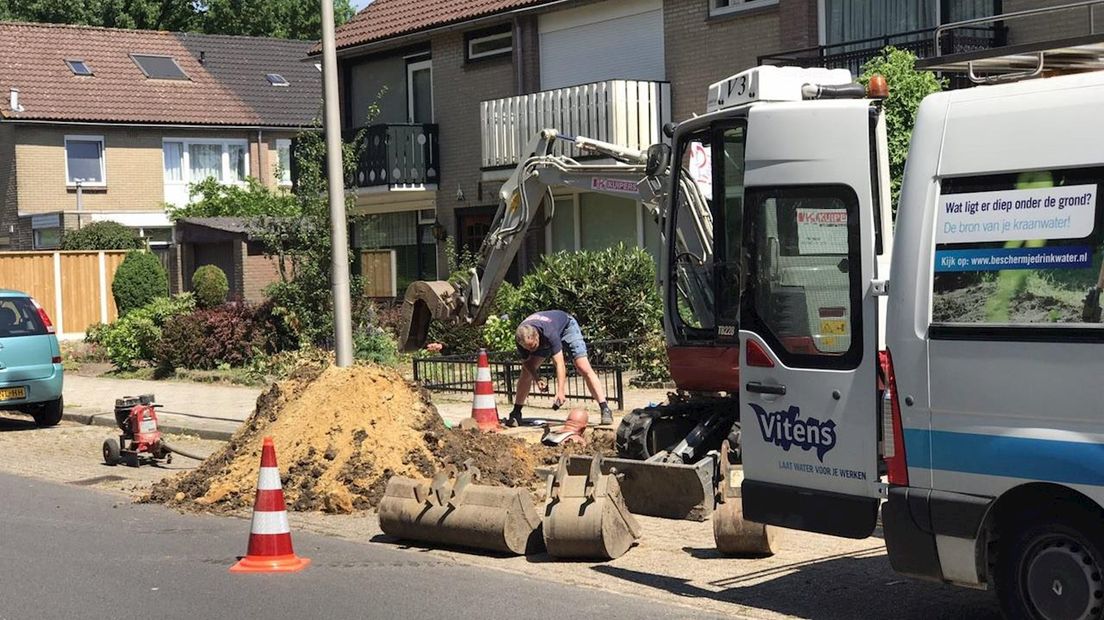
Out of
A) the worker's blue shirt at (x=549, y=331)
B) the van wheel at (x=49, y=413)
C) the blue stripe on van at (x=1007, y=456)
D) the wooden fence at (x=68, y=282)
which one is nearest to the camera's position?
the blue stripe on van at (x=1007, y=456)

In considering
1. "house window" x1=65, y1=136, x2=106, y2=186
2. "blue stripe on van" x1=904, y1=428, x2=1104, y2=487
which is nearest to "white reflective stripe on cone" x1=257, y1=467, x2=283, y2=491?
"blue stripe on van" x1=904, y1=428, x2=1104, y2=487

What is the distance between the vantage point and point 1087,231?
20.6 feet

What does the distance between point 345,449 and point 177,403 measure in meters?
8.20

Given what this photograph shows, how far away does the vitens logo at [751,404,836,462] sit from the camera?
24.5 ft

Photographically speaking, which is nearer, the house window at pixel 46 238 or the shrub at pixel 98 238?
the shrub at pixel 98 238

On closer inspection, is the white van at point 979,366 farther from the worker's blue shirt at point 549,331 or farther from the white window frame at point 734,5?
the white window frame at point 734,5

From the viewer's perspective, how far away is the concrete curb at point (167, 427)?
16.2 meters

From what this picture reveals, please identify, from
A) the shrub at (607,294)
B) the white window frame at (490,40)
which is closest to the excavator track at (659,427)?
the shrub at (607,294)

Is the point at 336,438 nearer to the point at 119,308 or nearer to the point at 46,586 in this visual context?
the point at 46,586

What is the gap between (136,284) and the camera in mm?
31203

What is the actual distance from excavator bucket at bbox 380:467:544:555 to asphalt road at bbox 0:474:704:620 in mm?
186

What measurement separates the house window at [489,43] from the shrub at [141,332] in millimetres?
6986

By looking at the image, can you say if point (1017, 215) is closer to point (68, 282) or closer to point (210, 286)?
point (210, 286)

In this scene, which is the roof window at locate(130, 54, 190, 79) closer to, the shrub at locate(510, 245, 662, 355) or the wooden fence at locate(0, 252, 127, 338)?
the wooden fence at locate(0, 252, 127, 338)
